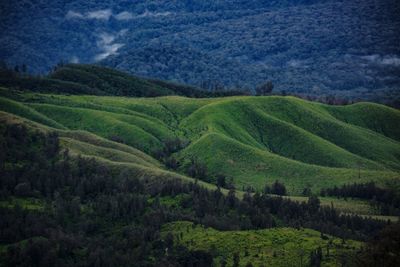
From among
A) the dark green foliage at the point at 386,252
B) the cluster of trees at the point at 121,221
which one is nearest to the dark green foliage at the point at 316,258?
the cluster of trees at the point at 121,221

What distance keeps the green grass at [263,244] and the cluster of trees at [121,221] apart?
485 centimetres

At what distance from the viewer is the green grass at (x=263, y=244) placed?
148125mm

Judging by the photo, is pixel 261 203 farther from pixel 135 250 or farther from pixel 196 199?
pixel 135 250

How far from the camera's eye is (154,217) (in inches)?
6959

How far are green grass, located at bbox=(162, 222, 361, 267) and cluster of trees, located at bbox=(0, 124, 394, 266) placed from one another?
4.85 metres

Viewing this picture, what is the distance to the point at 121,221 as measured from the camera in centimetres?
18050

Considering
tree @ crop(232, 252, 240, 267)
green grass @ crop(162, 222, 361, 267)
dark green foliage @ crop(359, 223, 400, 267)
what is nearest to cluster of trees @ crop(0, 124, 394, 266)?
green grass @ crop(162, 222, 361, 267)

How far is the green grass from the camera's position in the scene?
148 metres

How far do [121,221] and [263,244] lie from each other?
44.7 m

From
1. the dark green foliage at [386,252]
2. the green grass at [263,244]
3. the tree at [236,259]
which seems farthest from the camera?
the green grass at [263,244]

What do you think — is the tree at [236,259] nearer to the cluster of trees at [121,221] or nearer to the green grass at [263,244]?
the green grass at [263,244]

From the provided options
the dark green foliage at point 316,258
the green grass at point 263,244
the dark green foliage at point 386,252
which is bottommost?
the green grass at point 263,244

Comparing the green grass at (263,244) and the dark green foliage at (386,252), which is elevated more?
the dark green foliage at (386,252)

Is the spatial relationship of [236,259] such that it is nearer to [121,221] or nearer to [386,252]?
[386,252]
